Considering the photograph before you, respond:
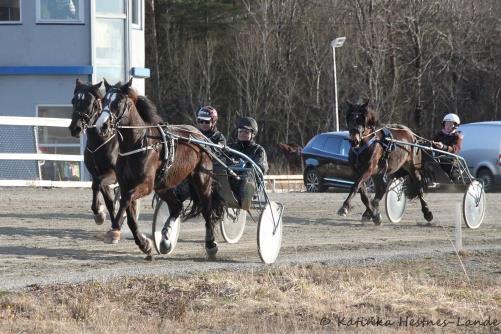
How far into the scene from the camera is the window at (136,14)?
28.3 metres

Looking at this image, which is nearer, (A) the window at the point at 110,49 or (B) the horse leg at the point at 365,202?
(B) the horse leg at the point at 365,202

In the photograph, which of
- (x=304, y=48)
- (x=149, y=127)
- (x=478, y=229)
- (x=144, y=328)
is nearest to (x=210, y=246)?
(x=149, y=127)

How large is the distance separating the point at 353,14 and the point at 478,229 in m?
28.8

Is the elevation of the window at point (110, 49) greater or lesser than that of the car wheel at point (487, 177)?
greater

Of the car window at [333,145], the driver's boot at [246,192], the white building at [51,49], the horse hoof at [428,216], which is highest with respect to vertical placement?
the white building at [51,49]

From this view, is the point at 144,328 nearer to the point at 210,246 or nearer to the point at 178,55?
the point at 210,246

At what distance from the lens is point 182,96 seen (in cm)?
4538

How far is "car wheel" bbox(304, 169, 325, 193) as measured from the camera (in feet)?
86.7

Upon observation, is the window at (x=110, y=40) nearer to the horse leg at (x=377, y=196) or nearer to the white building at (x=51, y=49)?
the white building at (x=51, y=49)

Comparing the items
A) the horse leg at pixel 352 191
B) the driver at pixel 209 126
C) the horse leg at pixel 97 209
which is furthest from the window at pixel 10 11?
the driver at pixel 209 126

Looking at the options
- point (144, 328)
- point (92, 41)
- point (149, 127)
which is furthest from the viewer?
point (92, 41)

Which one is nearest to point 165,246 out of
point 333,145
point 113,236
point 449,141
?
point 113,236

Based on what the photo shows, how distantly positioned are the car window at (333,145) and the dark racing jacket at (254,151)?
42.3ft

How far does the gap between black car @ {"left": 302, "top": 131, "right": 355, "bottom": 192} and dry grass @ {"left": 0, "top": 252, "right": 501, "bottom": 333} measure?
14.4 m
